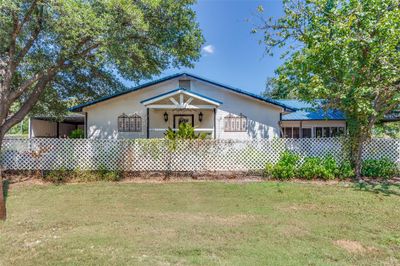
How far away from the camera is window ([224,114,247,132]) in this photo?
41.4ft

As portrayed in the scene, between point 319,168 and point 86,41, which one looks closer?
point 319,168

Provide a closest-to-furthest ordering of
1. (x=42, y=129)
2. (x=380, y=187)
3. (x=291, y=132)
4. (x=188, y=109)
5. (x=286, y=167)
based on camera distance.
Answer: (x=380, y=187)
(x=286, y=167)
(x=188, y=109)
(x=291, y=132)
(x=42, y=129)

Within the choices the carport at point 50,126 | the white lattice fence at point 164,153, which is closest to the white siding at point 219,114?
the white lattice fence at point 164,153

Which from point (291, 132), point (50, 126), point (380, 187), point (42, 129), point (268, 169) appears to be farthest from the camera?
point (50, 126)

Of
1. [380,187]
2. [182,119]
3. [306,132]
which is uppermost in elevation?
[182,119]

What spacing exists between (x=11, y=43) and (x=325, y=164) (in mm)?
12176

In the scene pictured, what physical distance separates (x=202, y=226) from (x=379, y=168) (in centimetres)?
757

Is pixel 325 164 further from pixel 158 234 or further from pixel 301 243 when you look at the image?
pixel 158 234

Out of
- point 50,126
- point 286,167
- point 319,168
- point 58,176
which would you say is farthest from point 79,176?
point 50,126

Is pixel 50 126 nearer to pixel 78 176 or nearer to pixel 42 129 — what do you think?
pixel 42 129

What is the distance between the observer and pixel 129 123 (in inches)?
499

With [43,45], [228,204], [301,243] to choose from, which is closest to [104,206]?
[228,204]

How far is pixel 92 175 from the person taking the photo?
8.82 meters

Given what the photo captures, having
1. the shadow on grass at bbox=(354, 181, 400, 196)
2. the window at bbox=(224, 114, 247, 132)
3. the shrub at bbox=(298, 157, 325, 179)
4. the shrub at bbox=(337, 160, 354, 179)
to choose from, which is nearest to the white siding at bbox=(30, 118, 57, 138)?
the window at bbox=(224, 114, 247, 132)
